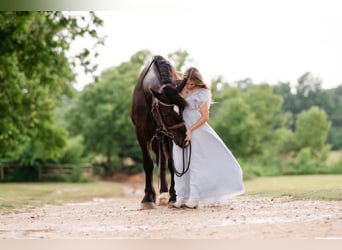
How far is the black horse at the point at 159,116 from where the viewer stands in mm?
4324

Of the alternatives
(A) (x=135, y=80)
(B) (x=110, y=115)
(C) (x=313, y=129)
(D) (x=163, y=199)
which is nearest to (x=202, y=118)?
(D) (x=163, y=199)

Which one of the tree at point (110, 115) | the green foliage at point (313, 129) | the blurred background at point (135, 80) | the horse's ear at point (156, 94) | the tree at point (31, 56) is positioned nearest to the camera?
the horse's ear at point (156, 94)

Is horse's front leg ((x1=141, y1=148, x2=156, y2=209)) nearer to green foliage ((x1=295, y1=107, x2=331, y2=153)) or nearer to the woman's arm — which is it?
the woman's arm

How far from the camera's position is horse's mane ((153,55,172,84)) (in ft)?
14.6

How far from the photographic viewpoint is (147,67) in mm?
4949

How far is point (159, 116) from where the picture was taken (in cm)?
434

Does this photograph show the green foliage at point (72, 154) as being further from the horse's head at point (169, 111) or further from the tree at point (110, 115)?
the horse's head at point (169, 111)

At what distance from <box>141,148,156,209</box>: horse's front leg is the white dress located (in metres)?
0.32

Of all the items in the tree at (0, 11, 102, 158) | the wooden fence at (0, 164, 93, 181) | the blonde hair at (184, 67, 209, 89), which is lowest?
the wooden fence at (0, 164, 93, 181)

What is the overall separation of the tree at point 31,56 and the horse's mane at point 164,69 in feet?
14.4

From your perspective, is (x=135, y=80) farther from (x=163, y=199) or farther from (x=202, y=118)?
(x=202, y=118)

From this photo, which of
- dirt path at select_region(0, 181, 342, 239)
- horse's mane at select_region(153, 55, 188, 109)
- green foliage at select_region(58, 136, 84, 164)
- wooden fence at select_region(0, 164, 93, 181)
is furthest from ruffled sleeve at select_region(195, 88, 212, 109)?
green foliage at select_region(58, 136, 84, 164)

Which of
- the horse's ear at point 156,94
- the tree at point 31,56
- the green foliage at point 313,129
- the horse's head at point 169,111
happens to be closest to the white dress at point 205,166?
the horse's head at point 169,111

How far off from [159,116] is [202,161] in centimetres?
52
